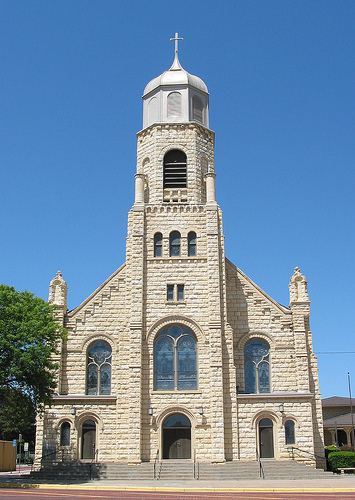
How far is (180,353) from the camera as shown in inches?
1298

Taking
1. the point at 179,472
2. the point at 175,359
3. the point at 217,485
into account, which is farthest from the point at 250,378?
the point at 217,485

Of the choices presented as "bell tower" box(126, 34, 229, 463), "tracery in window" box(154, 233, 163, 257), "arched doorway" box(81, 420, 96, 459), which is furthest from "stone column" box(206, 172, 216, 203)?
"arched doorway" box(81, 420, 96, 459)

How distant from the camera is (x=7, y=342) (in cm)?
2797

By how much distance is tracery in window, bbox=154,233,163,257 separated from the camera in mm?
35344

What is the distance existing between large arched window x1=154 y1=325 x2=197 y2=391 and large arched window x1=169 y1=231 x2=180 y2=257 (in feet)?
15.2

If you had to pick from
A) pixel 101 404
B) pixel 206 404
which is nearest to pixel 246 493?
pixel 206 404

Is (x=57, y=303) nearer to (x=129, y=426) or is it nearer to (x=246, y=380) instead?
(x=129, y=426)

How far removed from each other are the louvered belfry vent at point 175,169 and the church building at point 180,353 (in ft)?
0.31

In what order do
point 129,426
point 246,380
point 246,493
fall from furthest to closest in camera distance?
point 246,380 → point 129,426 → point 246,493

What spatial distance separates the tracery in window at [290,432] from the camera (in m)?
31.7

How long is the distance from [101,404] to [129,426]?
236cm

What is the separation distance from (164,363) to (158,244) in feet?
24.3

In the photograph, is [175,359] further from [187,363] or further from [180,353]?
[187,363]

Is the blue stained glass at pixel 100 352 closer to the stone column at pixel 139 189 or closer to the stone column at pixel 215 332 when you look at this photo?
the stone column at pixel 215 332
